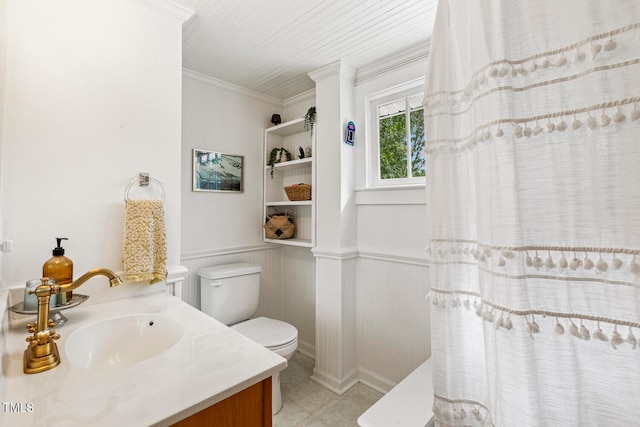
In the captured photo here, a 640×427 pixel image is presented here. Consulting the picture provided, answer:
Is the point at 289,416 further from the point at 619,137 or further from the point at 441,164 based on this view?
the point at 619,137

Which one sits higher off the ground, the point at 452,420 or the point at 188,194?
the point at 188,194

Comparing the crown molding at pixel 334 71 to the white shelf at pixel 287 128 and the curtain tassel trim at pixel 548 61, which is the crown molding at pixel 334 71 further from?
the curtain tassel trim at pixel 548 61

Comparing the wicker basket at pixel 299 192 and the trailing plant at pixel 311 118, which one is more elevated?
the trailing plant at pixel 311 118

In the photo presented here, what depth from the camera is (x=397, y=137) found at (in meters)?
2.00

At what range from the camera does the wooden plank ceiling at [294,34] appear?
144 centimetres

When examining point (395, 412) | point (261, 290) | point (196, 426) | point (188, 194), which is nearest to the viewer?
point (196, 426)

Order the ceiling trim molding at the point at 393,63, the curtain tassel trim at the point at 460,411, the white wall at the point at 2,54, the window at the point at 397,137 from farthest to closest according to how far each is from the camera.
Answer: the window at the point at 397,137 < the ceiling trim molding at the point at 393,63 < the white wall at the point at 2,54 < the curtain tassel trim at the point at 460,411

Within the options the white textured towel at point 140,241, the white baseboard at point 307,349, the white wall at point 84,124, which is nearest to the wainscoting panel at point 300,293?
the white baseboard at point 307,349

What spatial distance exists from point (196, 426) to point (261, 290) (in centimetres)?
187

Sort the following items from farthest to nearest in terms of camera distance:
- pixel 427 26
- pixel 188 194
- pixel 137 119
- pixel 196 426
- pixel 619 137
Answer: pixel 188 194, pixel 427 26, pixel 137 119, pixel 196 426, pixel 619 137

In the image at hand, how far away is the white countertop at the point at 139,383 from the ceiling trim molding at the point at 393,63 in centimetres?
188

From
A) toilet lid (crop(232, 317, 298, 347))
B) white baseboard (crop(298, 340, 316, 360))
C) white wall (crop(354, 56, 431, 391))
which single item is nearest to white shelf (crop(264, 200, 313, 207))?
white wall (crop(354, 56, 431, 391))

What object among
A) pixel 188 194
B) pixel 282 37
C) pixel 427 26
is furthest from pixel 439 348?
pixel 188 194

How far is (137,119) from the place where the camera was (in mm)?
1349
